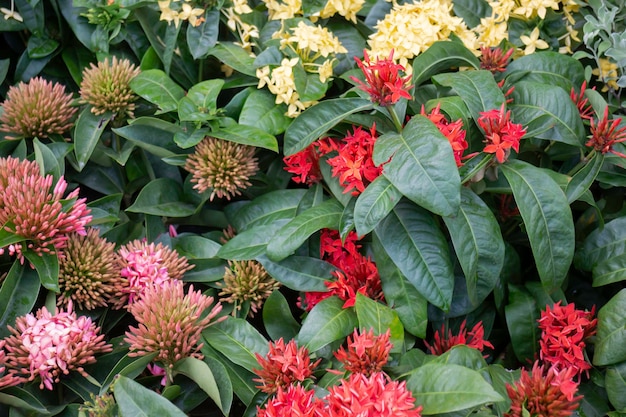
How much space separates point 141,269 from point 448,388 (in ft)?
1.92

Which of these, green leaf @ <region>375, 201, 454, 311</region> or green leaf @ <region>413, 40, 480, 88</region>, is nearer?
green leaf @ <region>375, 201, 454, 311</region>

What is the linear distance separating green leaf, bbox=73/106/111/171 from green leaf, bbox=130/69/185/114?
0.31 ft

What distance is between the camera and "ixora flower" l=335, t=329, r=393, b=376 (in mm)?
979

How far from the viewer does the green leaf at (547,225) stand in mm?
1120

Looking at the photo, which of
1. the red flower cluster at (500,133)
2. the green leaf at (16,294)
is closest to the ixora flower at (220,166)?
the green leaf at (16,294)

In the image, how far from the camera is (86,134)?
136cm

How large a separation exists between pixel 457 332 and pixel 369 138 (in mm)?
418

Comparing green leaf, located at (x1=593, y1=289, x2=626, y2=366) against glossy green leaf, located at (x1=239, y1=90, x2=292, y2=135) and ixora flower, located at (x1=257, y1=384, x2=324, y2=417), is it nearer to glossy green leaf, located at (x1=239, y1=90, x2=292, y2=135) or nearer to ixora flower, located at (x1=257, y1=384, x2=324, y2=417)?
ixora flower, located at (x1=257, y1=384, x2=324, y2=417)

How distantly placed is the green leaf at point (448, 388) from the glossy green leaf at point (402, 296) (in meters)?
0.17

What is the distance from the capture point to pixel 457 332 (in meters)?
1.27

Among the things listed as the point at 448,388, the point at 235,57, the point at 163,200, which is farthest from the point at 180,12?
the point at 448,388

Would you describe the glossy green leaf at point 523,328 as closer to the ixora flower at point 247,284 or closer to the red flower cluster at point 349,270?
the red flower cluster at point 349,270

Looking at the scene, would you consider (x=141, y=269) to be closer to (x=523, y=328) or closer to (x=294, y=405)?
(x=294, y=405)

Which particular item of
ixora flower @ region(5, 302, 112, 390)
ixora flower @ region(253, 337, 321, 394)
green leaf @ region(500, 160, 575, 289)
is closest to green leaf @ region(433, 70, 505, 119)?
green leaf @ region(500, 160, 575, 289)
